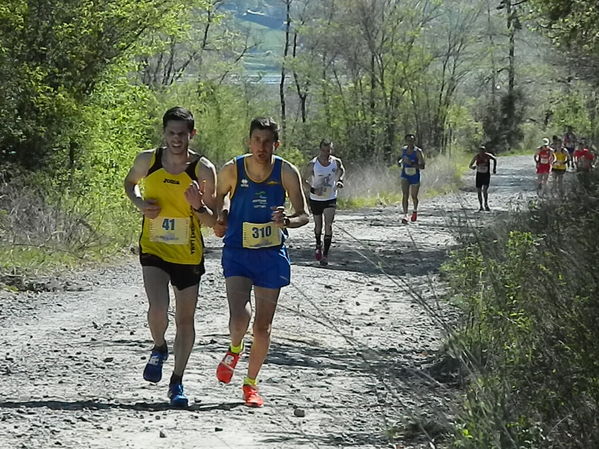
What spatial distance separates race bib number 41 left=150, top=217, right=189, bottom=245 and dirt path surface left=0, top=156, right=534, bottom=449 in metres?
0.90

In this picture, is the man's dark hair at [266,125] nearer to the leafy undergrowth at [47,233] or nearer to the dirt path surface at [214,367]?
the dirt path surface at [214,367]

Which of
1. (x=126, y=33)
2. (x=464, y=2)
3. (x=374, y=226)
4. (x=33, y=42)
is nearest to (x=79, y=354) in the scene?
(x=33, y=42)

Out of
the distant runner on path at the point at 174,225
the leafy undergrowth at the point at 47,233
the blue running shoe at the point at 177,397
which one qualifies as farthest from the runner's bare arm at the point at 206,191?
the leafy undergrowth at the point at 47,233

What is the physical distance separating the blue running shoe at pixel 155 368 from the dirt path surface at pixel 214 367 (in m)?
0.17

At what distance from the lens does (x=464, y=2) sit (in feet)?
182

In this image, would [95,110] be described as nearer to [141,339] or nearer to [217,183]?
[141,339]

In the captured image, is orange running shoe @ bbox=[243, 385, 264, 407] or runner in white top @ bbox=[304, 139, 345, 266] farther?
runner in white top @ bbox=[304, 139, 345, 266]

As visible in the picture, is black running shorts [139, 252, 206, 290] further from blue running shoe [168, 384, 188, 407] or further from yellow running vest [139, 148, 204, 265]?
blue running shoe [168, 384, 188, 407]

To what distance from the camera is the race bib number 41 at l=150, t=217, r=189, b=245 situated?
808cm

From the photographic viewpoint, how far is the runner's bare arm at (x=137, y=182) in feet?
26.2

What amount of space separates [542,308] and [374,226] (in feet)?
69.9

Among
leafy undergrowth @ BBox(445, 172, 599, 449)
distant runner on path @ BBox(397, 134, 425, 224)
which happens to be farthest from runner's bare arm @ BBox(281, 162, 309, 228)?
distant runner on path @ BBox(397, 134, 425, 224)

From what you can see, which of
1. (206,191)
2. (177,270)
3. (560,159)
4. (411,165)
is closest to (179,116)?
(206,191)

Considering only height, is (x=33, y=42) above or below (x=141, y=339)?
above
